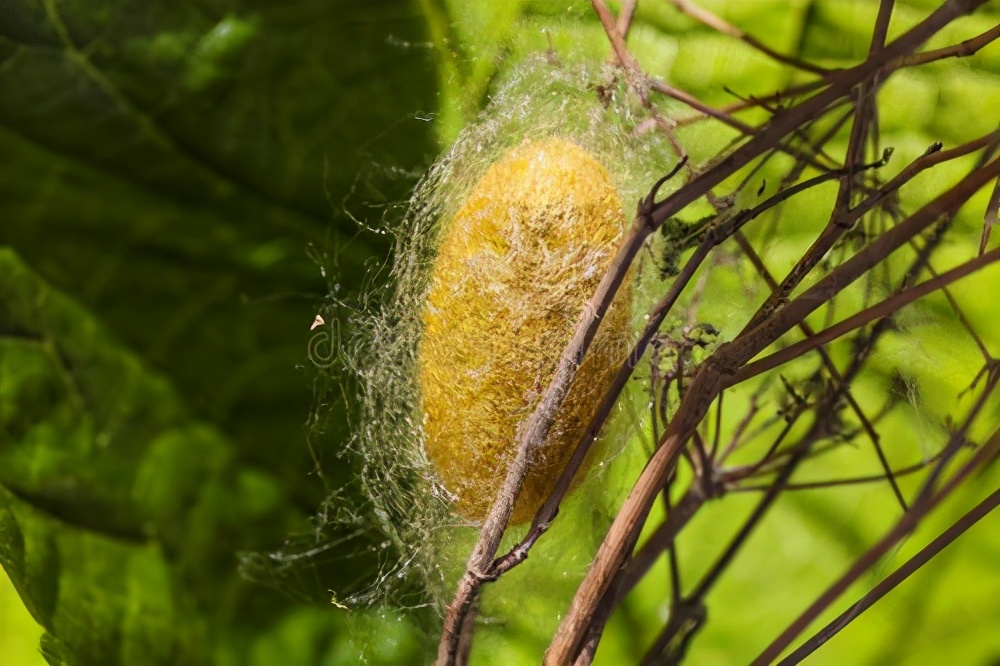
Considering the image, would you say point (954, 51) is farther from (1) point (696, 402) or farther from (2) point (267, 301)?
(2) point (267, 301)

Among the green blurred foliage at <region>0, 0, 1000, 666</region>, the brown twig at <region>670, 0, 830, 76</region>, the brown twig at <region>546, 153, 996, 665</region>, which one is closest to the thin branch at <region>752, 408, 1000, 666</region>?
the green blurred foliage at <region>0, 0, 1000, 666</region>

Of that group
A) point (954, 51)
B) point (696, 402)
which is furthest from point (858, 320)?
point (954, 51)

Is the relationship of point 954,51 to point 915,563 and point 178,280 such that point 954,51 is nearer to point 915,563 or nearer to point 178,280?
point 915,563

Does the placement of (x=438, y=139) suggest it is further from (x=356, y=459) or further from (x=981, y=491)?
(x=981, y=491)

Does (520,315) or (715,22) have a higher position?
(715,22)

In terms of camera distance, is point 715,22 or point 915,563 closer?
point 915,563

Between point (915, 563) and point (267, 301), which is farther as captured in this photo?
point (267, 301)

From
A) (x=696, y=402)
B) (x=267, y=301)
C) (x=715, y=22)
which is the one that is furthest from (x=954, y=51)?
(x=267, y=301)

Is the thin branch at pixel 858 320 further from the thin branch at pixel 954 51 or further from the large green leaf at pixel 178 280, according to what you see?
the large green leaf at pixel 178 280
